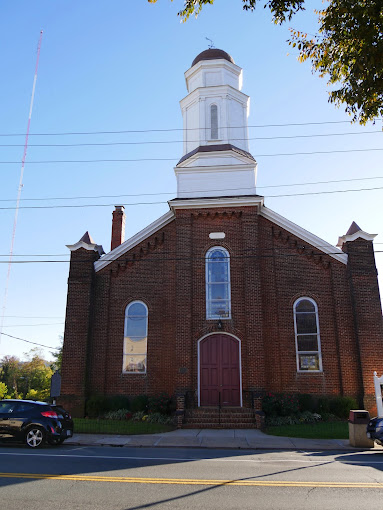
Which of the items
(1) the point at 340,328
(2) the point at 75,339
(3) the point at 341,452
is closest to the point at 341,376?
(1) the point at 340,328

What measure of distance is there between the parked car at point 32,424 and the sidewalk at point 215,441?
1074 millimetres

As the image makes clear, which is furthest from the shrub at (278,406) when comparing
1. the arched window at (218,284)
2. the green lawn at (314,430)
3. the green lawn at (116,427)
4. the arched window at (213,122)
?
the arched window at (213,122)

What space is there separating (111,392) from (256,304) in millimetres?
7147

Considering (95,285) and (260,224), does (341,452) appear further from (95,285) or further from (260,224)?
(95,285)

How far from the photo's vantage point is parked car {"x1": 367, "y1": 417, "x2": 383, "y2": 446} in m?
12.2

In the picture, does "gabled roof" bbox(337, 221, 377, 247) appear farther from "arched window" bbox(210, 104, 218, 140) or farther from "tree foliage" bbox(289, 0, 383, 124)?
"tree foliage" bbox(289, 0, 383, 124)

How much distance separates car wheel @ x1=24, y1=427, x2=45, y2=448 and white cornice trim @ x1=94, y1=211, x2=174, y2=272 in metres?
9.55

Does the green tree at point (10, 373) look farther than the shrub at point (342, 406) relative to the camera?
Yes

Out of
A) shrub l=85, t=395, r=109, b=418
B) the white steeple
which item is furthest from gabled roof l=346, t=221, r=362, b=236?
shrub l=85, t=395, r=109, b=418

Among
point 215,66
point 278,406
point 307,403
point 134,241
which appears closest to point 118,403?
point 278,406

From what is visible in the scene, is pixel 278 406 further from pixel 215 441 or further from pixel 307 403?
pixel 215 441

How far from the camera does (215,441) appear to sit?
1339cm

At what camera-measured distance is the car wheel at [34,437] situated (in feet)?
38.7

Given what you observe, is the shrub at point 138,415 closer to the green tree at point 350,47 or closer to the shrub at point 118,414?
the shrub at point 118,414
